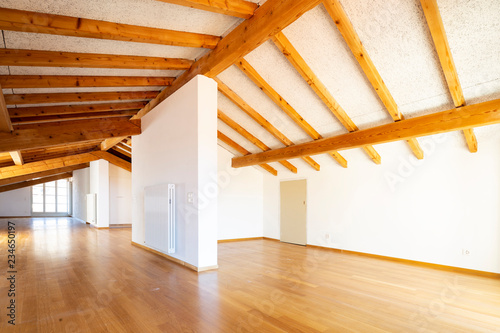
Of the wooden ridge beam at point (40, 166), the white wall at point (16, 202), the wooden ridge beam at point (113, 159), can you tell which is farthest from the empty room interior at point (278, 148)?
the white wall at point (16, 202)

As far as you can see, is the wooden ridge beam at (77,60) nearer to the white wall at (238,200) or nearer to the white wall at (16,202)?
the white wall at (238,200)

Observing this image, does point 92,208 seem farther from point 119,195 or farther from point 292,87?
point 292,87

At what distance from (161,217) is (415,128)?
433 cm

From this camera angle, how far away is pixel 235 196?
796 centimetres

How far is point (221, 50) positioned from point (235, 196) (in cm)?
470

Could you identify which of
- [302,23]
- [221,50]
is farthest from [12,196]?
[302,23]

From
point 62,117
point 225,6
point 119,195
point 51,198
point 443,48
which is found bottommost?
point 51,198

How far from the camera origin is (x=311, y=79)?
4.12m

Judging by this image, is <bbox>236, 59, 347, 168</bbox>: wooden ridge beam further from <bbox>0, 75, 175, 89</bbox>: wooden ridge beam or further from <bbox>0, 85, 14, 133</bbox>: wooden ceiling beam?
Answer: <bbox>0, 85, 14, 133</bbox>: wooden ceiling beam

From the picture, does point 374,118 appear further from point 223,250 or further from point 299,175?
point 223,250

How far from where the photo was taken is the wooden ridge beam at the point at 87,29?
267cm

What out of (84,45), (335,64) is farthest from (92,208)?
(335,64)

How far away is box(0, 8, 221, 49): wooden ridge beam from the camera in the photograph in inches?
105

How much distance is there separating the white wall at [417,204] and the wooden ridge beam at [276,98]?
1.25 meters
